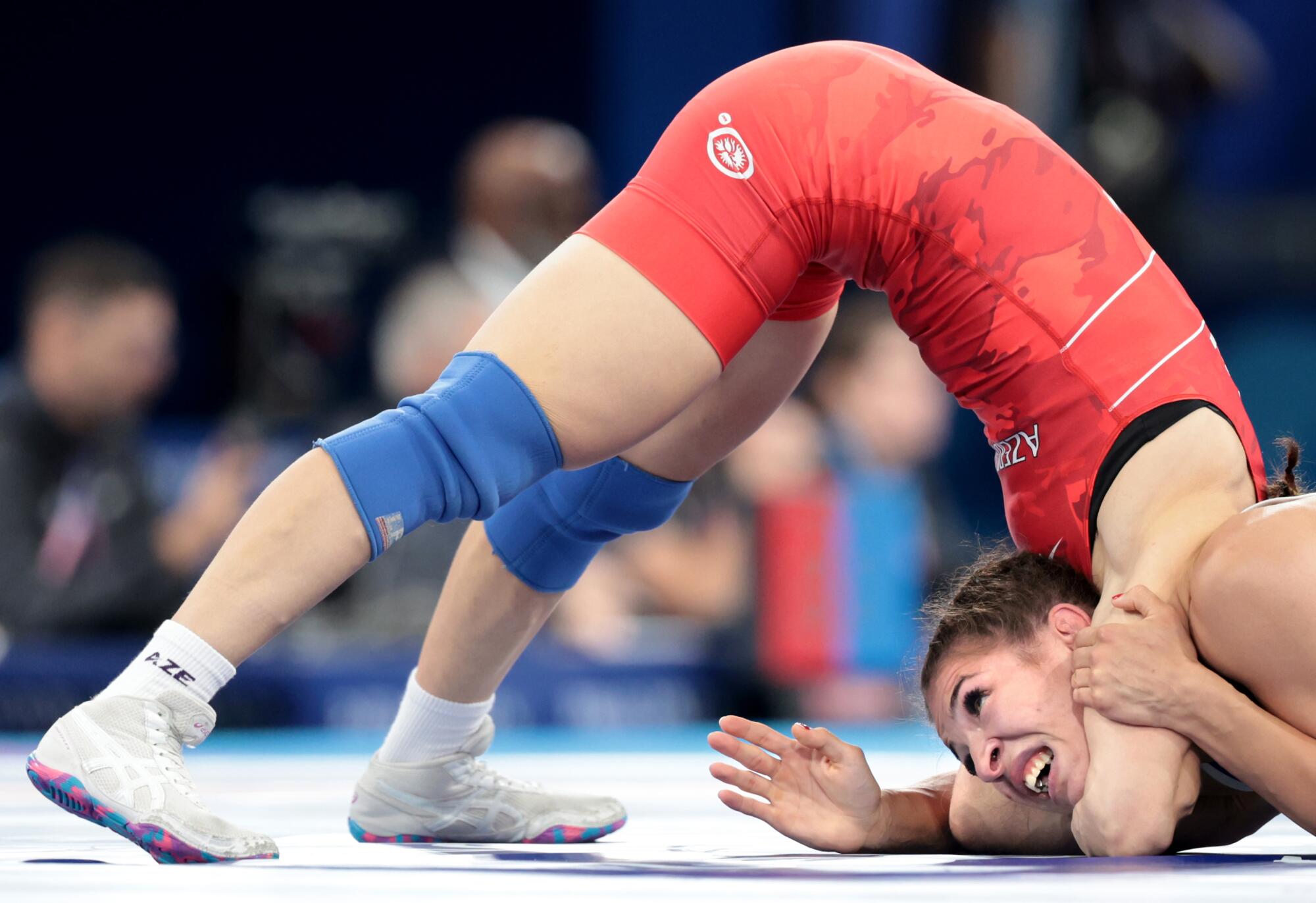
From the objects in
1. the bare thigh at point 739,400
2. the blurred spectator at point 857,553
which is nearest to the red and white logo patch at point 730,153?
the bare thigh at point 739,400

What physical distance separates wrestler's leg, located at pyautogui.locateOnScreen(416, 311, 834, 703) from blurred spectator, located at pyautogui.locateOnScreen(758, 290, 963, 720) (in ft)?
A: 7.13

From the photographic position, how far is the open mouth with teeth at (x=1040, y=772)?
1634mm

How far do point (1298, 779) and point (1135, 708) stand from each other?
16 centimetres

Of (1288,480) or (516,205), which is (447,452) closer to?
(1288,480)

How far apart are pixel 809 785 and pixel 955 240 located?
0.61 meters

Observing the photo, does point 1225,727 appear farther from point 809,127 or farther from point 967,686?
point 809,127

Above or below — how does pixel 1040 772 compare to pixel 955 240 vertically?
below

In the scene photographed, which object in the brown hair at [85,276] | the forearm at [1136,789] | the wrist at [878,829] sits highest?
the brown hair at [85,276]

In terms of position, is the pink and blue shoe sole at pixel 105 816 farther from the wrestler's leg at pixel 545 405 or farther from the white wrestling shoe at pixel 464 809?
the white wrestling shoe at pixel 464 809

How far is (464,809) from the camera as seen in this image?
1.99 meters

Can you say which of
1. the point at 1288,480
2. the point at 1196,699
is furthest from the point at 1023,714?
the point at 1288,480

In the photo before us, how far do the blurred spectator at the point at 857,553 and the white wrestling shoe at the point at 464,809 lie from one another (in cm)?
213

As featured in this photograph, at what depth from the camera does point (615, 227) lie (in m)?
1.62

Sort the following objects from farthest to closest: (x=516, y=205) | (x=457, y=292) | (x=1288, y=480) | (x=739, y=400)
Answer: (x=516, y=205) → (x=457, y=292) → (x=739, y=400) → (x=1288, y=480)
